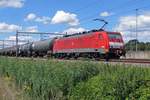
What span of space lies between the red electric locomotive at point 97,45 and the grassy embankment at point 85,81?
20.0 metres

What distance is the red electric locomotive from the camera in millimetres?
38531

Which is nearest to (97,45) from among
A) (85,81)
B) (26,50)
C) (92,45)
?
(92,45)

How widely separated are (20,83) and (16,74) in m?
1.94

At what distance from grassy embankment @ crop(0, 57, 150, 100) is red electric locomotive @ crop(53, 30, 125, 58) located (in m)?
20.0

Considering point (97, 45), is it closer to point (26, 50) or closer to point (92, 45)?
point (92, 45)

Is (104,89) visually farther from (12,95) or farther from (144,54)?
(144,54)

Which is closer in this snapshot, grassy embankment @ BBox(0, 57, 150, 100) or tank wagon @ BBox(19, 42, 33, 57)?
grassy embankment @ BBox(0, 57, 150, 100)

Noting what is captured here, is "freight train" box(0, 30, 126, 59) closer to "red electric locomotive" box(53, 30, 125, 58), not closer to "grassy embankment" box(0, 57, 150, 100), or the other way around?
"red electric locomotive" box(53, 30, 125, 58)

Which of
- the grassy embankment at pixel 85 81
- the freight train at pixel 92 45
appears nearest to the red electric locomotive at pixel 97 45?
the freight train at pixel 92 45

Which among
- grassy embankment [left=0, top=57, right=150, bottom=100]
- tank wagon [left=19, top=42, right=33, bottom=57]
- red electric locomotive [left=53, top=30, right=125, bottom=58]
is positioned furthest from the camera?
tank wagon [left=19, top=42, right=33, bottom=57]

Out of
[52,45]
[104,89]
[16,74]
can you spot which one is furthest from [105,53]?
[104,89]

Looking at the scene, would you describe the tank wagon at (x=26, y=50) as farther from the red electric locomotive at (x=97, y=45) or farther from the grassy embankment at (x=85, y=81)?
the grassy embankment at (x=85, y=81)

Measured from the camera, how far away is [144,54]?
55.8m

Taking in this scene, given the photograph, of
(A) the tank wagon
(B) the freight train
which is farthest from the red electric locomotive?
(A) the tank wagon
